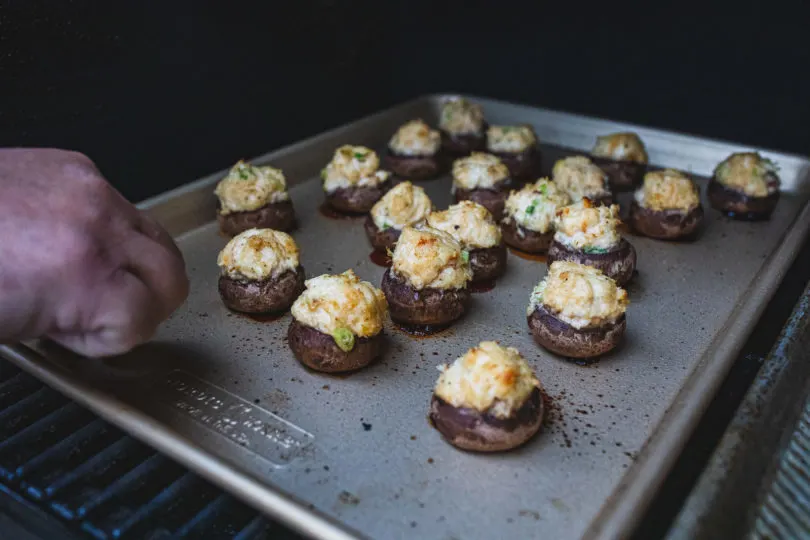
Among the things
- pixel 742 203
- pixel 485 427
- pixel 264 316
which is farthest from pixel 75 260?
pixel 742 203

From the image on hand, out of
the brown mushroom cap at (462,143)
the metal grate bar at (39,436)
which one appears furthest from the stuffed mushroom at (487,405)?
the brown mushroom cap at (462,143)

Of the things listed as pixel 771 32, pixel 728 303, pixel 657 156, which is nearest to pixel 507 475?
pixel 728 303

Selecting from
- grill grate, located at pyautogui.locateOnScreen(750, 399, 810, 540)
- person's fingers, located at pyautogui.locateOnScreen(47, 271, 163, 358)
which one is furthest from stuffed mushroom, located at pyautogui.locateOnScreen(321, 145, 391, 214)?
grill grate, located at pyautogui.locateOnScreen(750, 399, 810, 540)

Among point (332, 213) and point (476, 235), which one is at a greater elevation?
point (476, 235)

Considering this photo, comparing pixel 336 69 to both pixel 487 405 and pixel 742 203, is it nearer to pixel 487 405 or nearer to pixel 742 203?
pixel 742 203

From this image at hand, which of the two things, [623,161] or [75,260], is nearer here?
[75,260]

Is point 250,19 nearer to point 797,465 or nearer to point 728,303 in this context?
point 728,303

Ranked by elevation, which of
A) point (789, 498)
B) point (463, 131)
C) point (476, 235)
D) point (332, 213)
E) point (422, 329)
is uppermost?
point (789, 498)

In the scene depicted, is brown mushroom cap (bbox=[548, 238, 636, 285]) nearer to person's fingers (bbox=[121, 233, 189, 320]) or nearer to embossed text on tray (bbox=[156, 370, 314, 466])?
→ embossed text on tray (bbox=[156, 370, 314, 466])
